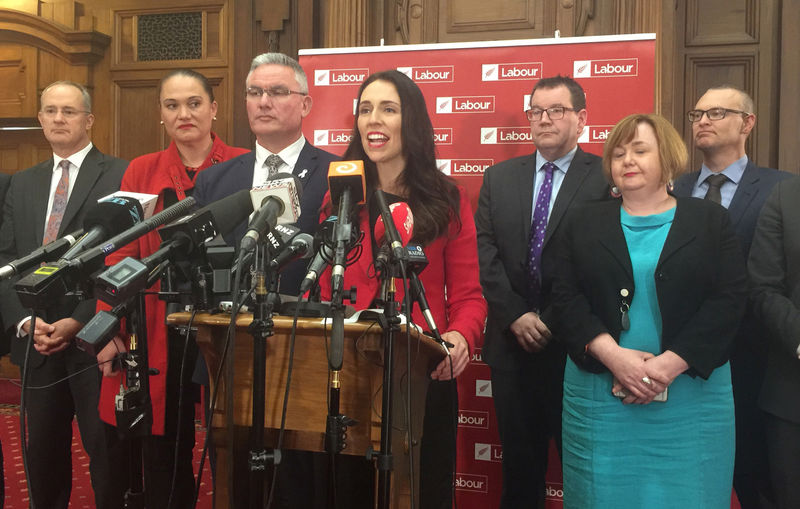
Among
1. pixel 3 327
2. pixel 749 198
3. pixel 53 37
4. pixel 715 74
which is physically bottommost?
pixel 3 327

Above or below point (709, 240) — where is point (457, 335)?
below

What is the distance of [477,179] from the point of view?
12.0 feet

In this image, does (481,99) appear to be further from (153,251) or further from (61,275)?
(61,275)

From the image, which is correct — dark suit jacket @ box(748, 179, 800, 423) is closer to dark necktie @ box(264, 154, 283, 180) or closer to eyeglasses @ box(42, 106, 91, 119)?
dark necktie @ box(264, 154, 283, 180)

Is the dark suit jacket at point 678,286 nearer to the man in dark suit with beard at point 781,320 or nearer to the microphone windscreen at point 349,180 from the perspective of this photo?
the man in dark suit with beard at point 781,320

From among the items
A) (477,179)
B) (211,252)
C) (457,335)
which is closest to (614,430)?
(457,335)

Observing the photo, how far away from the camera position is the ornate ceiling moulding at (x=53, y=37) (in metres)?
5.27

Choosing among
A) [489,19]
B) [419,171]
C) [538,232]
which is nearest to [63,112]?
[419,171]

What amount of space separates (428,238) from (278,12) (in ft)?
10.5

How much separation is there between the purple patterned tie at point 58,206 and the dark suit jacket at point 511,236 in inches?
69.7

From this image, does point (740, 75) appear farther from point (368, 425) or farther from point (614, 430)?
point (368, 425)

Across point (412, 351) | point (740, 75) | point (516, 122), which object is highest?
point (740, 75)

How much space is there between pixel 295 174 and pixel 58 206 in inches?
47.1

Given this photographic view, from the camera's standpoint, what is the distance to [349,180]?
63.2 inches
